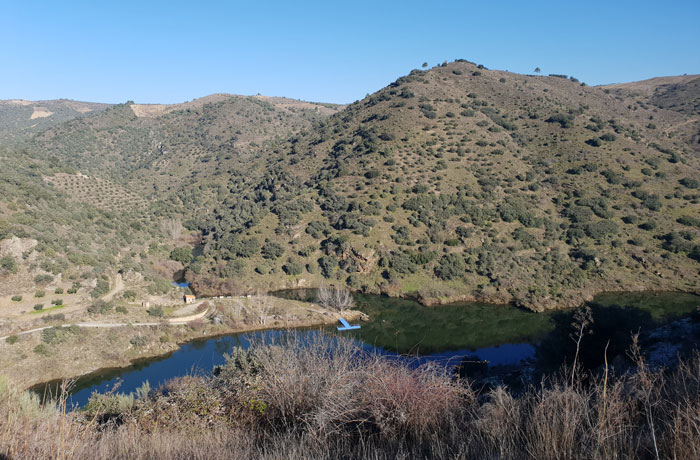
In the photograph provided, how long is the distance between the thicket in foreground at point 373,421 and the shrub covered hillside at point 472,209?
40.5 meters

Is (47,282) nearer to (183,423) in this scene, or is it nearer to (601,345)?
(183,423)

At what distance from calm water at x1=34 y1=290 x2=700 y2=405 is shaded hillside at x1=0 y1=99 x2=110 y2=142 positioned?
12763cm

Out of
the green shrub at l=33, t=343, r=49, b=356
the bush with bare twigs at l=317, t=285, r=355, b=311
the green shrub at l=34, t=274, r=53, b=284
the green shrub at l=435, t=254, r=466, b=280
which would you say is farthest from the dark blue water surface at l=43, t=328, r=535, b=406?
the green shrub at l=435, t=254, r=466, b=280

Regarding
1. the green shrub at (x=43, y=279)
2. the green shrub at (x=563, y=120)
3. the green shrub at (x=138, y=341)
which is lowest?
the green shrub at (x=138, y=341)

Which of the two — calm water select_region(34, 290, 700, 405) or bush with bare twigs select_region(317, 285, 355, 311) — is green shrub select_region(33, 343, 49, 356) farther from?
bush with bare twigs select_region(317, 285, 355, 311)

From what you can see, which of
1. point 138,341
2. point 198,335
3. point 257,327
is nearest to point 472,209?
point 257,327

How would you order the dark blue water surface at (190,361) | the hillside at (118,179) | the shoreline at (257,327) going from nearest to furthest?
the dark blue water surface at (190,361), the shoreline at (257,327), the hillside at (118,179)

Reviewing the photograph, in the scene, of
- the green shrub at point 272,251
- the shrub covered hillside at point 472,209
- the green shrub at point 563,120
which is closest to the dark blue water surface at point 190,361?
the shrub covered hillside at point 472,209

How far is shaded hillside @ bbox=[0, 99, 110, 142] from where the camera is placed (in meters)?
130

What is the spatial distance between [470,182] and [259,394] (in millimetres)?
60734

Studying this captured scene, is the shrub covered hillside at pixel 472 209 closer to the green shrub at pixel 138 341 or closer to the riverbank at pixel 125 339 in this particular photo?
the riverbank at pixel 125 339

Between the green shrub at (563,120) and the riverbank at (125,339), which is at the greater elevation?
the green shrub at (563,120)

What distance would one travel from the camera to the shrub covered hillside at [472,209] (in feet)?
160

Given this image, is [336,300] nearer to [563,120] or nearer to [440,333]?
[440,333]
